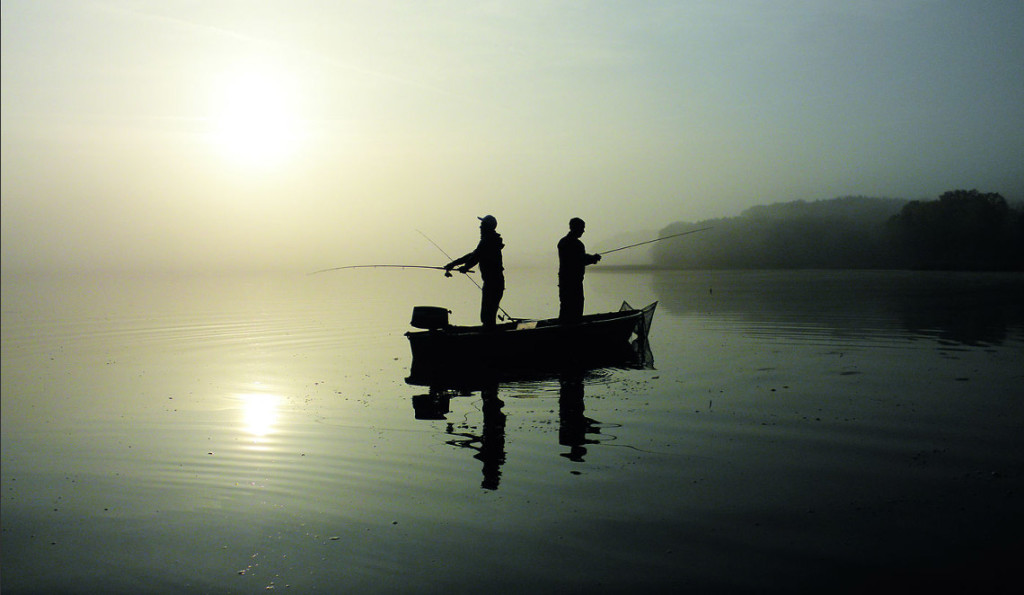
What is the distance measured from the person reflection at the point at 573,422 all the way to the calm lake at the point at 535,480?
0.08 metres

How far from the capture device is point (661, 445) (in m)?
9.97

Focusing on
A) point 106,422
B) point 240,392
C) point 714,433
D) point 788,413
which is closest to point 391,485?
point 714,433

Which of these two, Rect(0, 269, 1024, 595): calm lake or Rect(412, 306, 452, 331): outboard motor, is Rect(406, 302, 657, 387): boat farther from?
Rect(0, 269, 1024, 595): calm lake

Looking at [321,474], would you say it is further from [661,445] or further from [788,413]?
[788,413]

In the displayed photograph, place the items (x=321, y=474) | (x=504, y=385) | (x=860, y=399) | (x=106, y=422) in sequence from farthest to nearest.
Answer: (x=504, y=385)
(x=106, y=422)
(x=860, y=399)
(x=321, y=474)

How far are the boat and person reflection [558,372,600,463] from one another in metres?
1.56

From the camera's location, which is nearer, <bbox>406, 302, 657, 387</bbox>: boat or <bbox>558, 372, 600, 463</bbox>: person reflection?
<bbox>558, 372, 600, 463</bbox>: person reflection

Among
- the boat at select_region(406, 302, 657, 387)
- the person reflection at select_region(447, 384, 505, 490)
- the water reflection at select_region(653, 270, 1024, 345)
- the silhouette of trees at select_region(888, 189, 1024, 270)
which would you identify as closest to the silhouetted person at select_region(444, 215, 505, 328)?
the boat at select_region(406, 302, 657, 387)

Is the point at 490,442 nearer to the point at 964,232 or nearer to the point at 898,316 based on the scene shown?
the point at 898,316

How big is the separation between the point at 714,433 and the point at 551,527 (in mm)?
4432

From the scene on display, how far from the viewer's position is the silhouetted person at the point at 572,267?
17.4 metres

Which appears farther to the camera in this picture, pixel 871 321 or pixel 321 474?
pixel 871 321

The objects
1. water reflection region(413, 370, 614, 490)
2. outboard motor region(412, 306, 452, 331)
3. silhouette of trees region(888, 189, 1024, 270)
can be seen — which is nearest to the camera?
water reflection region(413, 370, 614, 490)

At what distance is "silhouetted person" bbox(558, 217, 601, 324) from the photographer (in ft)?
57.1
